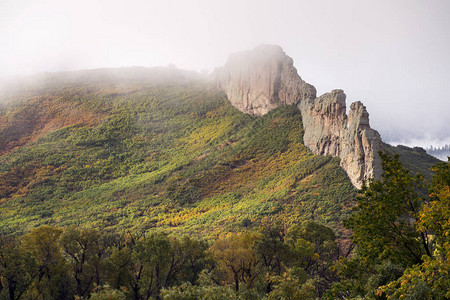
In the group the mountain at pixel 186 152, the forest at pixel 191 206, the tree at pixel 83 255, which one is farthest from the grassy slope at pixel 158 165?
the tree at pixel 83 255

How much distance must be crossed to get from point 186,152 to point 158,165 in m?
9.19

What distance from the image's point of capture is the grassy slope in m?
51.5

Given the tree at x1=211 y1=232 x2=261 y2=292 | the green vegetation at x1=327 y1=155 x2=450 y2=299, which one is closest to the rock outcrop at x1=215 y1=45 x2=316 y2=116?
the tree at x1=211 y1=232 x2=261 y2=292

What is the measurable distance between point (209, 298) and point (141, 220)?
46874mm

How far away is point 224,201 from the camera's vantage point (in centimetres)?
5969

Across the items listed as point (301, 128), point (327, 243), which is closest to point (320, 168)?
point (301, 128)

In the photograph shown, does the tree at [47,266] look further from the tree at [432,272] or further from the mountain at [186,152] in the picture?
the mountain at [186,152]

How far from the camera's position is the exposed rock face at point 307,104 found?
46.1 meters

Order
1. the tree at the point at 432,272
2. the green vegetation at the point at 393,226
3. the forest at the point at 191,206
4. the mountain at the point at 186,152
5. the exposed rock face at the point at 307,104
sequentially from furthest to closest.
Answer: the mountain at the point at 186,152, the exposed rock face at the point at 307,104, the forest at the point at 191,206, the green vegetation at the point at 393,226, the tree at the point at 432,272

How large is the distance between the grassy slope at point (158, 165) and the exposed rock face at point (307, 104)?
10.2 ft

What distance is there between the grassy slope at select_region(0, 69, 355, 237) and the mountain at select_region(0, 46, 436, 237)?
0.33 meters

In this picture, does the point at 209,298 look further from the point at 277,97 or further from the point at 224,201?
the point at 277,97

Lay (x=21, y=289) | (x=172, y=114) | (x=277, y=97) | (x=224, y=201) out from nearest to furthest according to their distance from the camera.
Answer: (x=21, y=289)
(x=224, y=201)
(x=277, y=97)
(x=172, y=114)

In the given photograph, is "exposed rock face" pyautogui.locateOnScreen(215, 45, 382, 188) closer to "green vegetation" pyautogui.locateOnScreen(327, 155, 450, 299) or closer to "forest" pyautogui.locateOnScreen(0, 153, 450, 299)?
"forest" pyautogui.locateOnScreen(0, 153, 450, 299)
